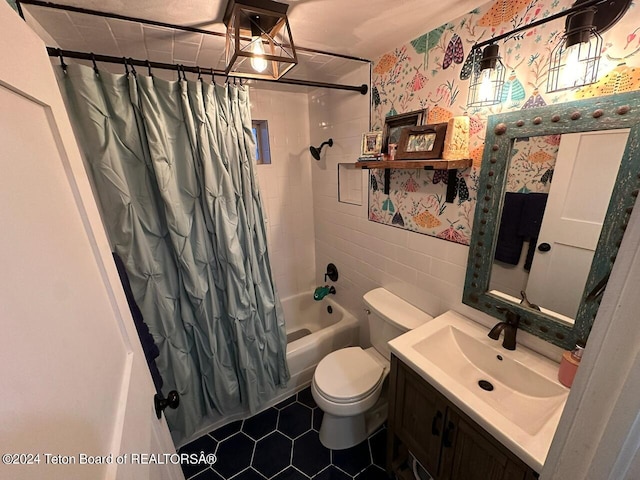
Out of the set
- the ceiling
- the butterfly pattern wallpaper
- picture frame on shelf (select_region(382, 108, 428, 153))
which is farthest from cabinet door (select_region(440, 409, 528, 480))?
the ceiling

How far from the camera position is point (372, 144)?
152 centimetres

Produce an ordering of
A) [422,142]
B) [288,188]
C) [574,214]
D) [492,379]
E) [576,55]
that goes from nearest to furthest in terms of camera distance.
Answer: [576,55] < [574,214] < [492,379] < [422,142] < [288,188]

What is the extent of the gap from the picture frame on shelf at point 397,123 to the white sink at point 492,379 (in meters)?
0.99

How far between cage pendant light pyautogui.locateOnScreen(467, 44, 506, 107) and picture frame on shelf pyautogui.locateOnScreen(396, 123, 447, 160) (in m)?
0.16

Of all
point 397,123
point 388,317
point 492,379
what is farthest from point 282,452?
point 397,123

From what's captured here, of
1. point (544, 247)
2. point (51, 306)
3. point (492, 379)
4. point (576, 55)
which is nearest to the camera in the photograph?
A: point (51, 306)

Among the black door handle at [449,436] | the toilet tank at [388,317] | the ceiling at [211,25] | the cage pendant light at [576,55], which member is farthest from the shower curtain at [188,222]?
the cage pendant light at [576,55]

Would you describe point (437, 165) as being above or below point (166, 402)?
above

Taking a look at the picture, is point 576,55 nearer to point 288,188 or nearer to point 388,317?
point 388,317

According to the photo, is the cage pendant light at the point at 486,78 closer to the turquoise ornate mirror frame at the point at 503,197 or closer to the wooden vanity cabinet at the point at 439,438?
the turquoise ornate mirror frame at the point at 503,197

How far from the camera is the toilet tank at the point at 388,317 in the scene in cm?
147

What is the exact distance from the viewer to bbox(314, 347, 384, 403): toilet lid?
1.43 meters

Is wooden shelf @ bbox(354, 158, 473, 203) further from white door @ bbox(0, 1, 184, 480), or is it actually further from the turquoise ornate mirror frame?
white door @ bbox(0, 1, 184, 480)

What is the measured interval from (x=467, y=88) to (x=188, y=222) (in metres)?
1.45
